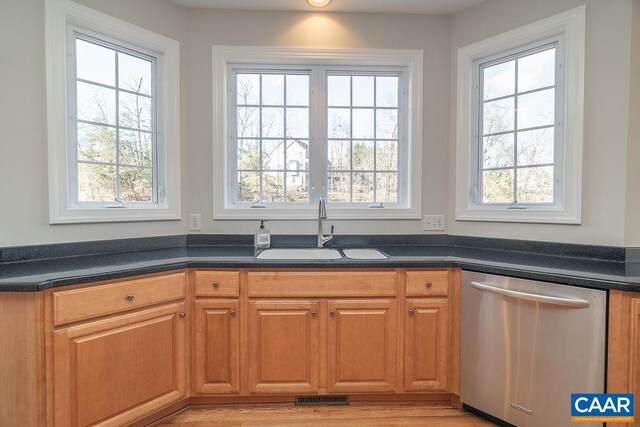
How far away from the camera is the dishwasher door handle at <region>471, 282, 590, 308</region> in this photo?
1568mm

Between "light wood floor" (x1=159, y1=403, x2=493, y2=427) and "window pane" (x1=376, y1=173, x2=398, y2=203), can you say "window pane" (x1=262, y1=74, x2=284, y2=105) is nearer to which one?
"window pane" (x1=376, y1=173, x2=398, y2=203)

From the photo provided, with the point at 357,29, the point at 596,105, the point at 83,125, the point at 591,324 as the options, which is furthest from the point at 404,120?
the point at 83,125

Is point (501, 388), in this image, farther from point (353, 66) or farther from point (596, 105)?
point (353, 66)

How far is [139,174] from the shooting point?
2.29 m

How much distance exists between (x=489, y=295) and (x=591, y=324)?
1.48 ft

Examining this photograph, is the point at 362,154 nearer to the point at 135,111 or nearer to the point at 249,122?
the point at 249,122

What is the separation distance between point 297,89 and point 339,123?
407 millimetres

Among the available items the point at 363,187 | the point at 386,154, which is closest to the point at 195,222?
the point at 363,187

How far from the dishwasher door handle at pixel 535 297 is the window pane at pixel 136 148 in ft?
7.43

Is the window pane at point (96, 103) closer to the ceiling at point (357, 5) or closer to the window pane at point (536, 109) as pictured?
the ceiling at point (357, 5)

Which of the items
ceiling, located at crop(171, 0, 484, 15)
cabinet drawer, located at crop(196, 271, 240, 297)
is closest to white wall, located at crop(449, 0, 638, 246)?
ceiling, located at crop(171, 0, 484, 15)

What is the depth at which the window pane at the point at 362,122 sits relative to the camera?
257 centimetres

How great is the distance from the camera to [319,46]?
2416 mm

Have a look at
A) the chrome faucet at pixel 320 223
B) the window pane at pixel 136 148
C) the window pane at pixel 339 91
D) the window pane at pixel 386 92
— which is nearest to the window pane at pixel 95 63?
the window pane at pixel 136 148
